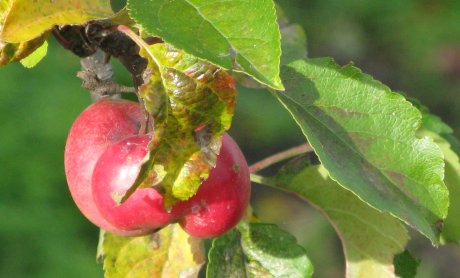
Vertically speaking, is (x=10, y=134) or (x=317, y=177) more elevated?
(x=317, y=177)

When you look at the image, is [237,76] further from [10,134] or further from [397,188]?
[10,134]

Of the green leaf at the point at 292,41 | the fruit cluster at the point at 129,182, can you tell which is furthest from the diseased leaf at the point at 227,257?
the green leaf at the point at 292,41

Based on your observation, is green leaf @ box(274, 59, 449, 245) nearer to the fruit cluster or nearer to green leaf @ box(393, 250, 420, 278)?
the fruit cluster

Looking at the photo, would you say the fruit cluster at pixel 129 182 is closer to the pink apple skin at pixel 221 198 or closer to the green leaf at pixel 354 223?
the pink apple skin at pixel 221 198

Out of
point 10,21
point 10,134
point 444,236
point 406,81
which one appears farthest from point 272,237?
point 406,81

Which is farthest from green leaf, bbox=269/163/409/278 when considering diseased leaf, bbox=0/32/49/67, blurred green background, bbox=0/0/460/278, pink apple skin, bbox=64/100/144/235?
Answer: blurred green background, bbox=0/0/460/278

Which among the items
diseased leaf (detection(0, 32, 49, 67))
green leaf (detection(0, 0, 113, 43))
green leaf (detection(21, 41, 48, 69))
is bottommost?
green leaf (detection(21, 41, 48, 69))
